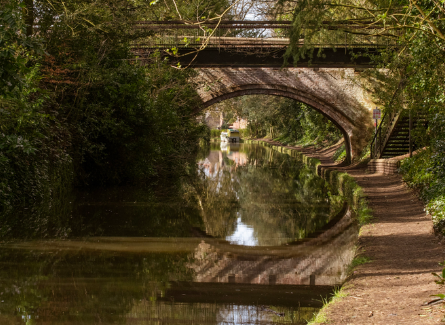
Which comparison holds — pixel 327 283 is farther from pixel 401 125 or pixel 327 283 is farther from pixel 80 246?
pixel 401 125

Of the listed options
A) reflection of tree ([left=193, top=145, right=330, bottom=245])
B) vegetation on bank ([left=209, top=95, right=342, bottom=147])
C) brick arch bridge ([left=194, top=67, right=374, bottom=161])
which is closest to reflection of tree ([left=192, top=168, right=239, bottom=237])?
reflection of tree ([left=193, top=145, right=330, bottom=245])

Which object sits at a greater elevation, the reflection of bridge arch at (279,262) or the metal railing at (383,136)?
the metal railing at (383,136)

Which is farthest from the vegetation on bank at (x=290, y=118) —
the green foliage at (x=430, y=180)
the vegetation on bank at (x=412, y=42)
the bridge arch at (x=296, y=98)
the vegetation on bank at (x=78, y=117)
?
the green foliage at (x=430, y=180)

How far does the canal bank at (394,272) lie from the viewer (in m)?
4.27

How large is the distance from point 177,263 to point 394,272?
2897mm

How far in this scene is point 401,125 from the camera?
17.2 metres

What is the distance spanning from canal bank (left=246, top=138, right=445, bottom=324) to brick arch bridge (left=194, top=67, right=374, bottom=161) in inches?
442

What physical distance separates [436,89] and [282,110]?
80.0 ft

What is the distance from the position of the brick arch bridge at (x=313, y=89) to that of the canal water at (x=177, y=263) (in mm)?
9078

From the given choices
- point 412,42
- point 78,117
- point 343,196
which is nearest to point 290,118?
point 343,196

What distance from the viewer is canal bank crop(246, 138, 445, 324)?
14.0 ft

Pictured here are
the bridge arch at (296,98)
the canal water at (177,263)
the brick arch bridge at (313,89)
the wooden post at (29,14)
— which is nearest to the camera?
the canal water at (177,263)

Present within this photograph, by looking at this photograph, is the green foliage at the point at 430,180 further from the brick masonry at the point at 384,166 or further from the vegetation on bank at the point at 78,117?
the vegetation on bank at the point at 78,117

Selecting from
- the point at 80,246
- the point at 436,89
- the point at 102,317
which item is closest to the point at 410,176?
the point at 436,89
